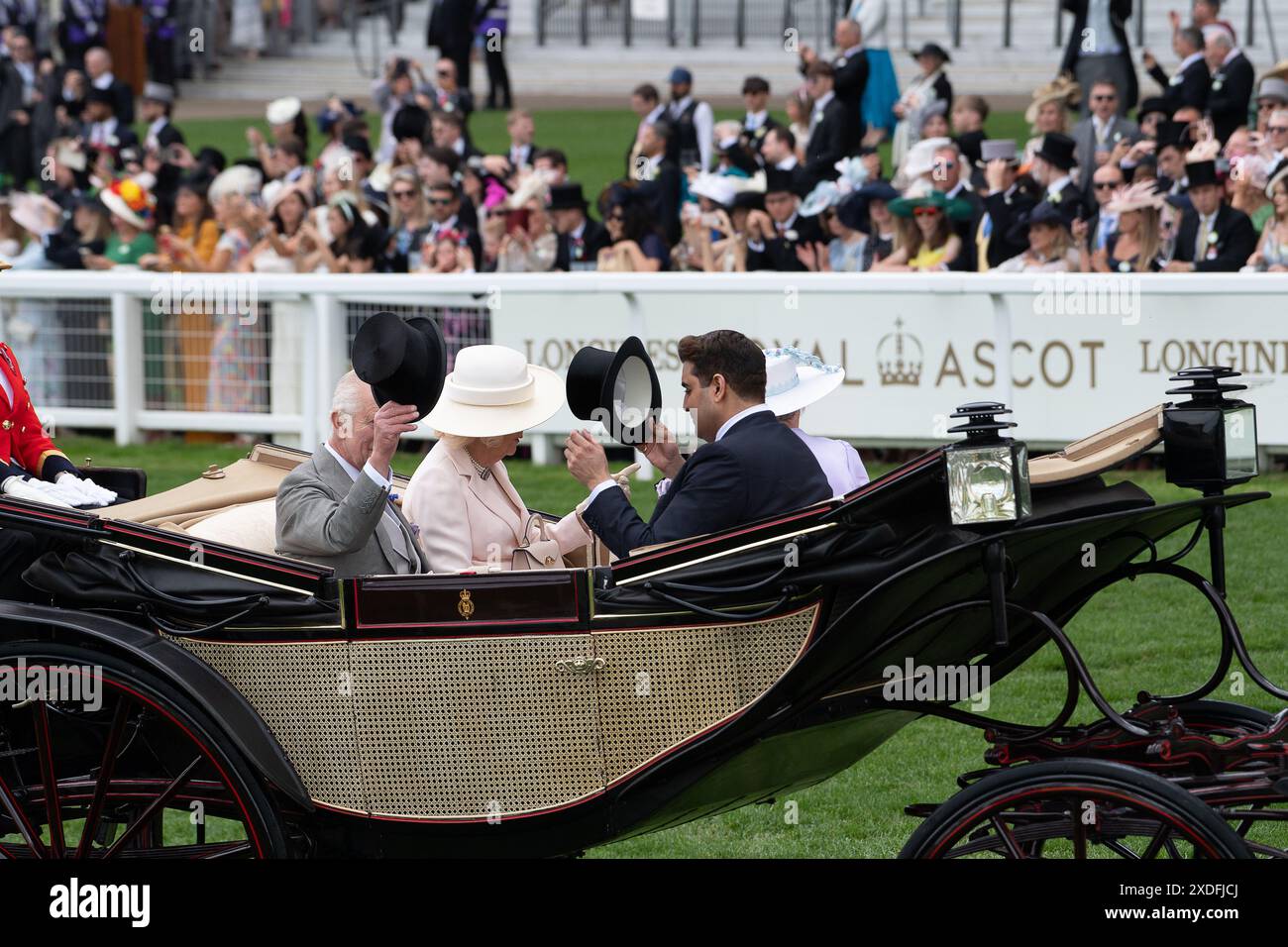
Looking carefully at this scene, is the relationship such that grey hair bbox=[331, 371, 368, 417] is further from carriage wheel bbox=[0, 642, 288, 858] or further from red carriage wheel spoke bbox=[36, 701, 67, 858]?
red carriage wheel spoke bbox=[36, 701, 67, 858]

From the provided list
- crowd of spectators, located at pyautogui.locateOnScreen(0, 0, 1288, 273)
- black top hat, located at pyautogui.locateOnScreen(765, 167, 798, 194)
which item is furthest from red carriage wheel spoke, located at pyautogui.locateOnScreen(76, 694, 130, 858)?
black top hat, located at pyautogui.locateOnScreen(765, 167, 798, 194)

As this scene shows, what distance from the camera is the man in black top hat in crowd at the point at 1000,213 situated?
1131cm

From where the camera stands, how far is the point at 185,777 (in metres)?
4.73

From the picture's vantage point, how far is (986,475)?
13.9 feet

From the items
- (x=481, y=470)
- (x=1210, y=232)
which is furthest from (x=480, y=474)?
(x=1210, y=232)

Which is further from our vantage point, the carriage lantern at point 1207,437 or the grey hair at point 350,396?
the grey hair at point 350,396

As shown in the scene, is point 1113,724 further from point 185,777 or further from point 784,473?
point 185,777

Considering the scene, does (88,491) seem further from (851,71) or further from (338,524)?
(851,71)

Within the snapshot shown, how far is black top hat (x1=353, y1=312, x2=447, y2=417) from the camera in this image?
4762 millimetres

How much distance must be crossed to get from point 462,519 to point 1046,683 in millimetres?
2860

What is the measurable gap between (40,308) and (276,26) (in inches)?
861

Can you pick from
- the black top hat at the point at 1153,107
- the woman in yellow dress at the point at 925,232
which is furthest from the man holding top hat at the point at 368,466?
the black top hat at the point at 1153,107

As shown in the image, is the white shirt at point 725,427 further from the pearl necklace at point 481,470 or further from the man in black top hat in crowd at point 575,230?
the man in black top hat in crowd at point 575,230

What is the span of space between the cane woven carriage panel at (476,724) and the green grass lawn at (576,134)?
51.9ft
